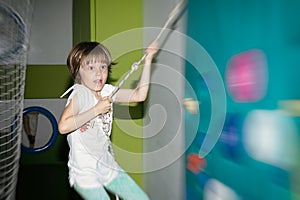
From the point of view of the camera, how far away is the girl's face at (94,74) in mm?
873

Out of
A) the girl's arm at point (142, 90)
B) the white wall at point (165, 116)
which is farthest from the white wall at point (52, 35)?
the girl's arm at point (142, 90)

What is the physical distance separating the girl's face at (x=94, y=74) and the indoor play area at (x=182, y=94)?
0.06 m

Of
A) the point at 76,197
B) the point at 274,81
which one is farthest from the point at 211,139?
the point at 76,197

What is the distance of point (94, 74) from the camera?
2.86 feet

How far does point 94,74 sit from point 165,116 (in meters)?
0.42

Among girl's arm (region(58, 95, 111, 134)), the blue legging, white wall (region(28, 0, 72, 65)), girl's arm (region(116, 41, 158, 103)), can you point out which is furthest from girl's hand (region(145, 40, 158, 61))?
white wall (region(28, 0, 72, 65))

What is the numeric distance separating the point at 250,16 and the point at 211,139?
0.90 ft

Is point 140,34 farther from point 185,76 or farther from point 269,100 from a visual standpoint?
point 269,100

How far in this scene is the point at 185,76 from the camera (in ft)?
3.43

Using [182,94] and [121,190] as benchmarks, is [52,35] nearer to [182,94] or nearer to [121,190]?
[182,94]

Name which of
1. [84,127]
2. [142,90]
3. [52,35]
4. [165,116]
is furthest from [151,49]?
[52,35]

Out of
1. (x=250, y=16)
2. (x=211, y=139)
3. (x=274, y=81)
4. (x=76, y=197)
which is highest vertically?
(x=250, y=16)

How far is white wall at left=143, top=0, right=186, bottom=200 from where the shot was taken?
110cm

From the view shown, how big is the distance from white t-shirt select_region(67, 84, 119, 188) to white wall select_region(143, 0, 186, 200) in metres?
0.25
